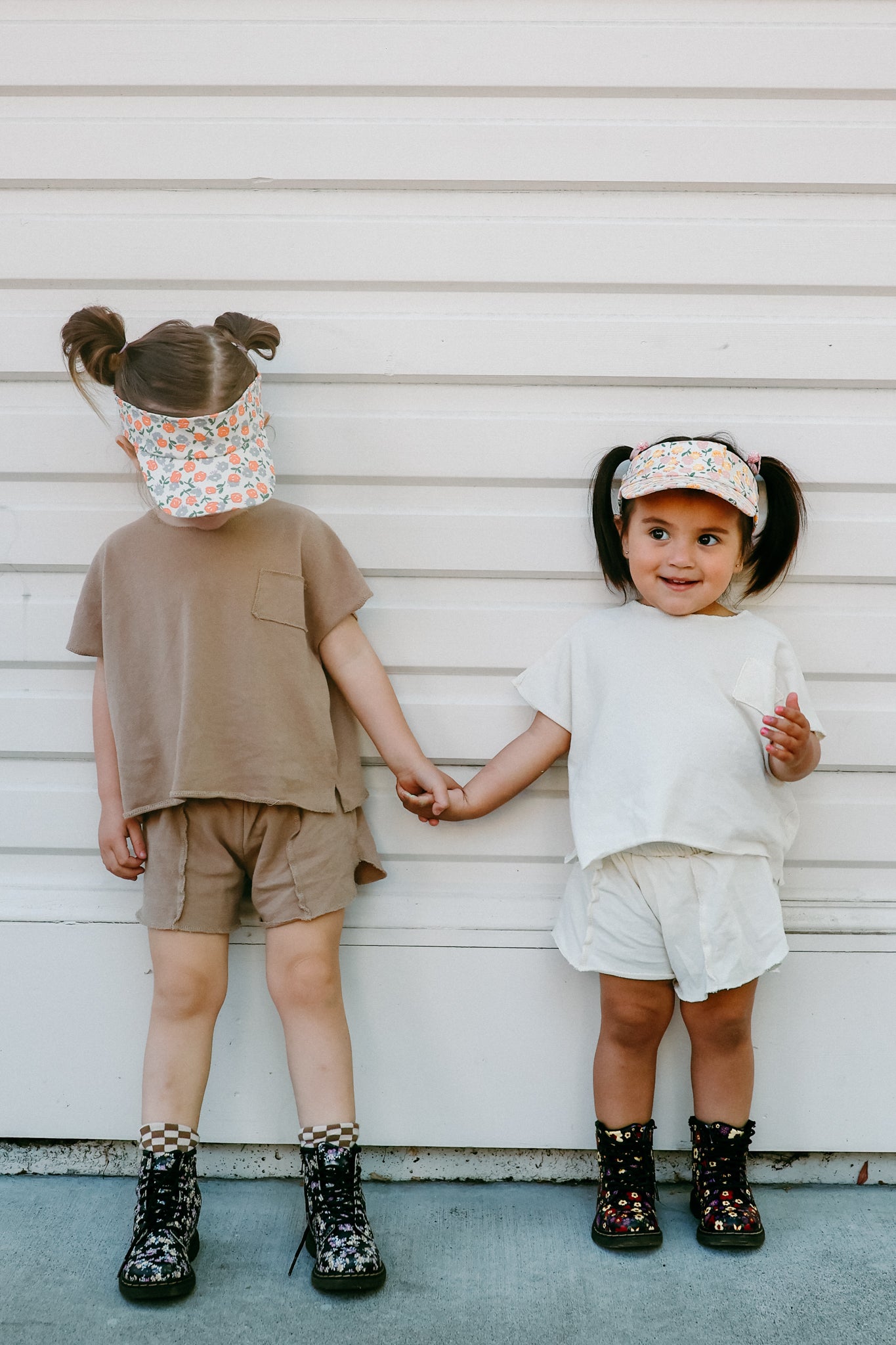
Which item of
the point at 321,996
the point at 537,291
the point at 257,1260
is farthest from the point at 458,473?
the point at 257,1260

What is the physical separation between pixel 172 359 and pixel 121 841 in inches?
39.6

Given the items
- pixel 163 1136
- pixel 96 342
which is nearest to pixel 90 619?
pixel 96 342

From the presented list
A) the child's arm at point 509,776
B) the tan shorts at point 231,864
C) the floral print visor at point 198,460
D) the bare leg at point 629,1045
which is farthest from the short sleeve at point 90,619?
the bare leg at point 629,1045

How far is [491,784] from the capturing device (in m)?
2.31

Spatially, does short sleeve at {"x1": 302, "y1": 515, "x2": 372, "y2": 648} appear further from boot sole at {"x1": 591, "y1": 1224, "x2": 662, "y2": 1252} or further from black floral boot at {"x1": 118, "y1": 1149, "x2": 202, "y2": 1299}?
boot sole at {"x1": 591, "y1": 1224, "x2": 662, "y2": 1252}

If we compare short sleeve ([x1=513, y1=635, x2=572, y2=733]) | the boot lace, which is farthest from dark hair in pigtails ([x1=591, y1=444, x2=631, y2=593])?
the boot lace

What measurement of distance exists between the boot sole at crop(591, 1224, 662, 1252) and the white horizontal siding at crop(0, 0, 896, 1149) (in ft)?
0.90

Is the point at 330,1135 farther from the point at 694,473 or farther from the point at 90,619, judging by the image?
the point at 694,473

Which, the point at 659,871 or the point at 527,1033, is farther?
the point at 527,1033

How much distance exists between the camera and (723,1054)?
2271 mm

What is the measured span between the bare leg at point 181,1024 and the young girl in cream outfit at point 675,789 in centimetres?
54

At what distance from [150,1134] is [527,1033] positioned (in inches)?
33.2

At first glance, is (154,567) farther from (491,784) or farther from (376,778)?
(491,784)

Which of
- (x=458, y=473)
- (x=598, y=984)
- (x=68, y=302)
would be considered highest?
(x=68, y=302)
